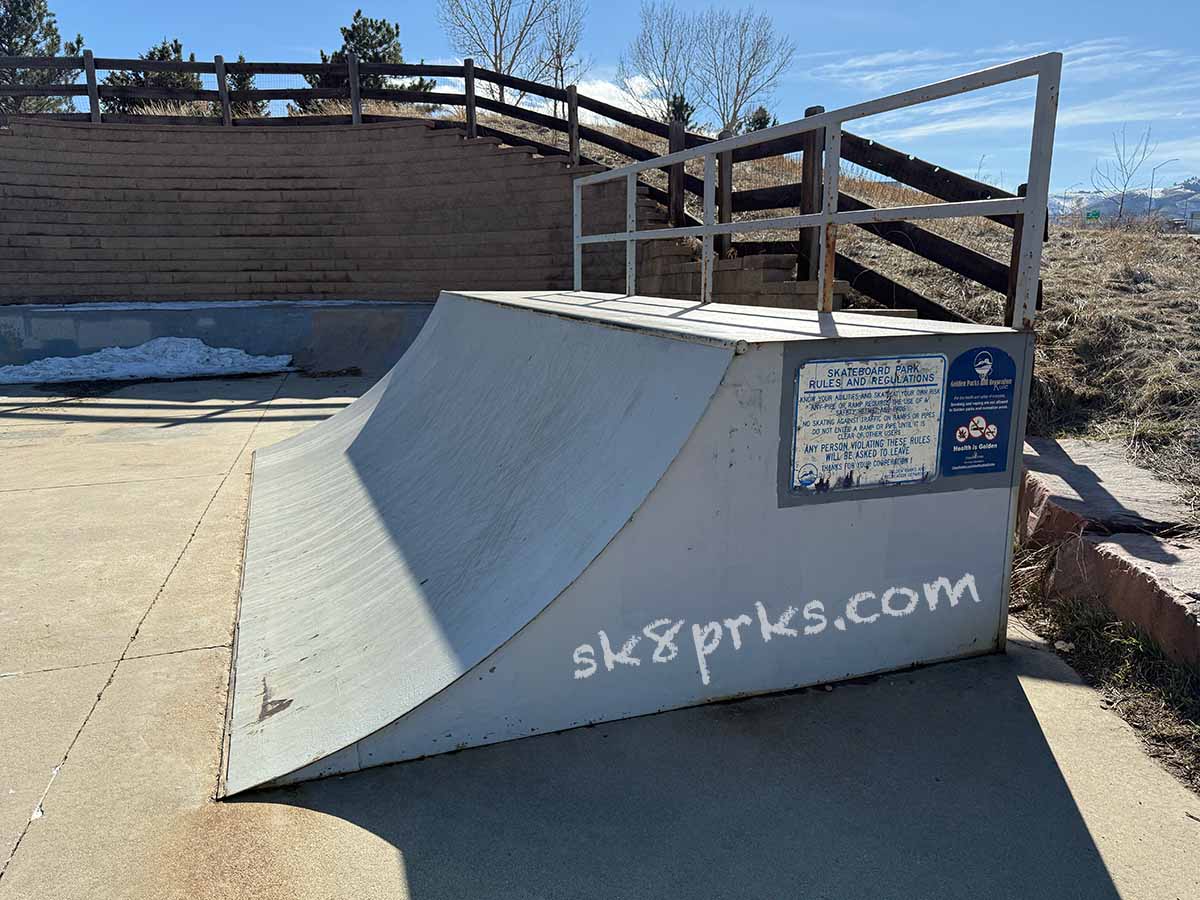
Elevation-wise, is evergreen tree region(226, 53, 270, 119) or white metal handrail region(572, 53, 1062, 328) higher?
evergreen tree region(226, 53, 270, 119)

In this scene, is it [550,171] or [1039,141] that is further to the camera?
[550,171]

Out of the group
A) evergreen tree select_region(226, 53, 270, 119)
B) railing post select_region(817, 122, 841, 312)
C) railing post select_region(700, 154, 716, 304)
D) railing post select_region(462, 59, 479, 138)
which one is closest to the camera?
railing post select_region(817, 122, 841, 312)

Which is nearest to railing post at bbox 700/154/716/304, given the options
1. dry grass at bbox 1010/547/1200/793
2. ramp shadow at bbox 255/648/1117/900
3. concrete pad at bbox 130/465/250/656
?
dry grass at bbox 1010/547/1200/793

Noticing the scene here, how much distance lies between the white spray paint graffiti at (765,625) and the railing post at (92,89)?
1659 cm

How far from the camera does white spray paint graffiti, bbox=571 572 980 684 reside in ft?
9.55

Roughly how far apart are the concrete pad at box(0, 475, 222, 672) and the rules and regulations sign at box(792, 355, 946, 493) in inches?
127

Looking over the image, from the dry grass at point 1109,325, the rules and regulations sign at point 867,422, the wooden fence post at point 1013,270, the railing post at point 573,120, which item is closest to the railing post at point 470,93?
the railing post at point 573,120

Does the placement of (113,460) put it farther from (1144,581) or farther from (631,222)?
(1144,581)

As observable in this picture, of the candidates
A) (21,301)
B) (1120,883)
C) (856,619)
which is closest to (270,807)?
(856,619)

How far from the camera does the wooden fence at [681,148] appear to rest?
20.9 ft

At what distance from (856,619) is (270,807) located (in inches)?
87.1

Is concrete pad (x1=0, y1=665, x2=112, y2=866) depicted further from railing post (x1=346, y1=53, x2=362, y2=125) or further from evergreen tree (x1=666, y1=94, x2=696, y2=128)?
evergreen tree (x1=666, y1=94, x2=696, y2=128)

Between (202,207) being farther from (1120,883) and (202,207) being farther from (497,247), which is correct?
(1120,883)

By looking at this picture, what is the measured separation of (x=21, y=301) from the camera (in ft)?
49.3
